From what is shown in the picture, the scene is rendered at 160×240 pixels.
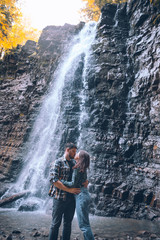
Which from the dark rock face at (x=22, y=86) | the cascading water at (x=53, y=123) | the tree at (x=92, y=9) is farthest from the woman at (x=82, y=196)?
the tree at (x=92, y=9)

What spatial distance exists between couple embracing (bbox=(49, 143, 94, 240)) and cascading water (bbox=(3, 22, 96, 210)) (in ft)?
19.2

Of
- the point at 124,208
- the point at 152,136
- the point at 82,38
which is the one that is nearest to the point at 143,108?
the point at 152,136

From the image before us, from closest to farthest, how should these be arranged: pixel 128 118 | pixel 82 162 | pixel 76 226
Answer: pixel 82 162, pixel 76 226, pixel 128 118

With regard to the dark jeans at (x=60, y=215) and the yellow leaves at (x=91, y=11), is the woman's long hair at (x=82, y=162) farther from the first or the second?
the yellow leaves at (x=91, y=11)

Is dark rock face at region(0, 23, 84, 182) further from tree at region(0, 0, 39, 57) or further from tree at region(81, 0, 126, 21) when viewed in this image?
tree at region(81, 0, 126, 21)

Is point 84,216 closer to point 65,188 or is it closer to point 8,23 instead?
point 65,188

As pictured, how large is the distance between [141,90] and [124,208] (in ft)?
19.2

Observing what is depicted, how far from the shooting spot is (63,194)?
316 cm

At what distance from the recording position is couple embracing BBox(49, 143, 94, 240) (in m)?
3.06

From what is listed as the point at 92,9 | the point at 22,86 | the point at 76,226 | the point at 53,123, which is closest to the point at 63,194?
the point at 76,226

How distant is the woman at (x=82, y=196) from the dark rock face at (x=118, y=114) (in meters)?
4.56

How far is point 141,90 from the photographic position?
355 inches

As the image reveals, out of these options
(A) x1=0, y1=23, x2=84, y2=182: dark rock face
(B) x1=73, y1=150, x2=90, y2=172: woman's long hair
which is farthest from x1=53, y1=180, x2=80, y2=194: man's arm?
(A) x1=0, y1=23, x2=84, y2=182: dark rock face

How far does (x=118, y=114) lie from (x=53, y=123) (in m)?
4.48
